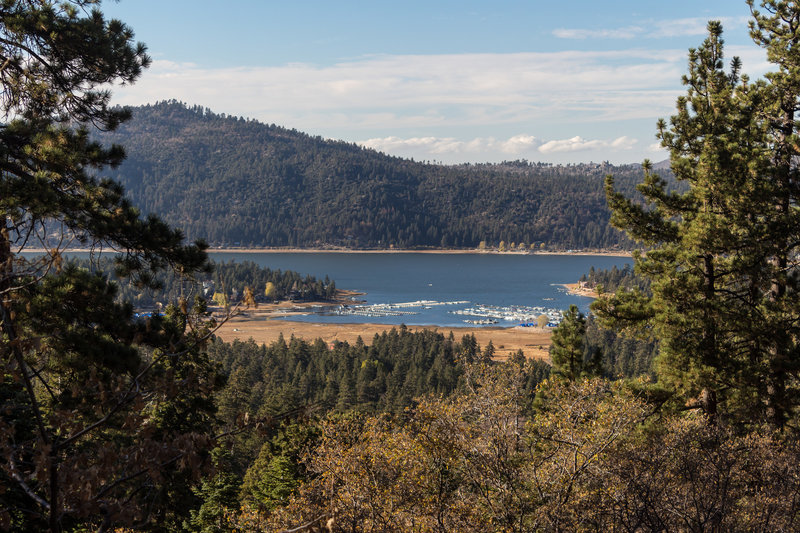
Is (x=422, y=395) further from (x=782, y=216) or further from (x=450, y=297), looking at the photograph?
(x=450, y=297)

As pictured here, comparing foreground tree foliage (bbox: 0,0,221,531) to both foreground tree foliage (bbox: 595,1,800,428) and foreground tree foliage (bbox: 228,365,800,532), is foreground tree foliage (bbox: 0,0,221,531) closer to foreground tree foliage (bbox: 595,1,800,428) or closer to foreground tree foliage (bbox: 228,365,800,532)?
foreground tree foliage (bbox: 228,365,800,532)

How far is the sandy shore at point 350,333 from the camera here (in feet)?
263

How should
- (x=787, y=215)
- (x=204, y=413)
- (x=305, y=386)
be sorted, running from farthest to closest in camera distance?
1. (x=305, y=386)
2. (x=204, y=413)
3. (x=787, y=215)

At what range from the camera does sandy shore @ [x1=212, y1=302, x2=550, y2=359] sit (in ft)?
263

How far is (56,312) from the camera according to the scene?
7.82 metres

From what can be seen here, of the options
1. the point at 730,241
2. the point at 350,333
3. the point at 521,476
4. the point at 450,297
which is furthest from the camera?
the point at 450,297

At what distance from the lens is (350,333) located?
91.4m

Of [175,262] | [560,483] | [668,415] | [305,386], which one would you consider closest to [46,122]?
[175,262]

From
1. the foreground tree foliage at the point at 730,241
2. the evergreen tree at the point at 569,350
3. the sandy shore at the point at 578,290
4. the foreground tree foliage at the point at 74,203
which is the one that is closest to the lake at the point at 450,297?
the sandy shore at the point at 578,290

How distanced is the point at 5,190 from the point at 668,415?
13054 mm

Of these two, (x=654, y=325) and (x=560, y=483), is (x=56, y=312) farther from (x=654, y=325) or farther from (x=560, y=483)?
(x=654, y=325)

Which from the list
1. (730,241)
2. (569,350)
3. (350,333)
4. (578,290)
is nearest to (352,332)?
(350,333)

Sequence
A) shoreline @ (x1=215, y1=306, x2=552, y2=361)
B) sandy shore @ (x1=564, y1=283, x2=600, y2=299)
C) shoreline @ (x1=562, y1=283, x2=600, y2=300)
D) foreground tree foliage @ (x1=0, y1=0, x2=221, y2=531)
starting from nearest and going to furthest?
foreground tree foliage @ (x1=0, y1=0, x2=221, y2=531), shoreline @ (x1=215, y1=306, x2=552, y2=361), shoreline @ (x1=562, y1=283, x2=600, y2=300), sandy shore @ (x1=564, y1=283, x2=600, y2=299)

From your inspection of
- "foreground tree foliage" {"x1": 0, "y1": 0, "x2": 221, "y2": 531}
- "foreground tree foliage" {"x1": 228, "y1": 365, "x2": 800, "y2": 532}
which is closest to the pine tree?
"foreground tree foliage" {"x1": 228, "y1": 365, "x2": 800, "y2": 532}
